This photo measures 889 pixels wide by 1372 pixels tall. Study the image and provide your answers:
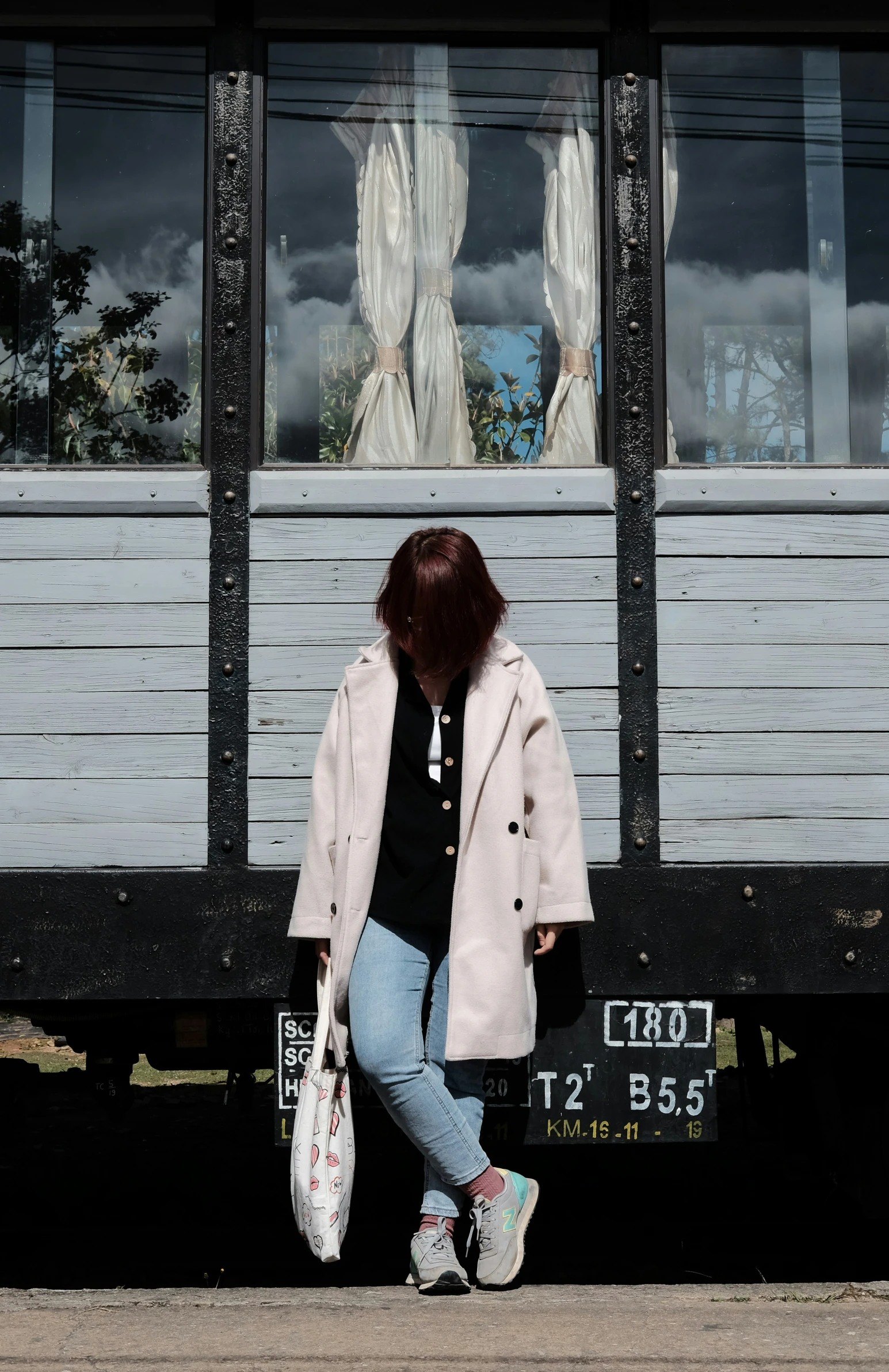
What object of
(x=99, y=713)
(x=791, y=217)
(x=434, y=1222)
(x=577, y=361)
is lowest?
(x=434, y=1222)

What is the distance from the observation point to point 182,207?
12.7 ft

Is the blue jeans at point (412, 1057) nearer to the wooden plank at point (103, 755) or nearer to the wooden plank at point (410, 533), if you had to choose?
the wooden plank at point (103, 755)

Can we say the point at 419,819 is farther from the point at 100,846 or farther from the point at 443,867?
the point at 100,846

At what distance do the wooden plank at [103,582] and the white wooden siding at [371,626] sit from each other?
0.18m

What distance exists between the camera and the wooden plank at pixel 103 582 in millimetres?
3713

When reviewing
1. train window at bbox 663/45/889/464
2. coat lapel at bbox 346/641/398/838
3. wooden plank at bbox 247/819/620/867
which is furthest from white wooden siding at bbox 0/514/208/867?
train window at bbox 663/45/889/464

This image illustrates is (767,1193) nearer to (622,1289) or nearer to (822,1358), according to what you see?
(622,1289)

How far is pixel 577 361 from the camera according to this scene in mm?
3916

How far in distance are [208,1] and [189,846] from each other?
2259 millimetres

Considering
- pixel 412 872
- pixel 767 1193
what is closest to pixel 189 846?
pixel 412 872

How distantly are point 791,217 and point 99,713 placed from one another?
2.32 meters

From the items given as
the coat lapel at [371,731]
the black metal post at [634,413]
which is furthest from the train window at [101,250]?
the black metal post at [634,413]

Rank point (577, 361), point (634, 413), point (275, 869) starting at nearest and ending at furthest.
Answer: point (275, 869)
point (634, 413)
point (577, 361)

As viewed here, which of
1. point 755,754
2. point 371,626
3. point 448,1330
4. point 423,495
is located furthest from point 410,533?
point 448,1330
